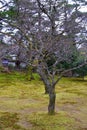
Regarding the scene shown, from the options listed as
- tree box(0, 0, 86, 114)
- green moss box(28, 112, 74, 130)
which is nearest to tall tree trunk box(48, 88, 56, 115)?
green moss box(28, 112, 74, 130)

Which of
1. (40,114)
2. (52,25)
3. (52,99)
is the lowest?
(40,114)

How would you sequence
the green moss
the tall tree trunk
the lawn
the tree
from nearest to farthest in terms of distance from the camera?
the green moss
the lawn
the tall tree trunk
the tree

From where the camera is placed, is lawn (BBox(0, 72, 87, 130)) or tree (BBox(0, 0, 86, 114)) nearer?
lawn (BBox(0, 72, 87, 130))

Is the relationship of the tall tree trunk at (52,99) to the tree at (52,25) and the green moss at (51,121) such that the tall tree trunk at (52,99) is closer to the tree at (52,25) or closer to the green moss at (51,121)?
the green moss at (51,121)

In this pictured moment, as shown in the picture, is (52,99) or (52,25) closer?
(52,99)

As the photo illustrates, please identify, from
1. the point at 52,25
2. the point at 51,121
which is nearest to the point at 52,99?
the point at 51,121

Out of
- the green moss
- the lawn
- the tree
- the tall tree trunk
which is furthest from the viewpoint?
the tree

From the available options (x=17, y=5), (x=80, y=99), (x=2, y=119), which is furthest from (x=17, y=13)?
(x=2, y=119)

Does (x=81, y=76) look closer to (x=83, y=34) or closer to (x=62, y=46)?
(x=83, y=34)

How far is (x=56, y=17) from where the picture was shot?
19.1m

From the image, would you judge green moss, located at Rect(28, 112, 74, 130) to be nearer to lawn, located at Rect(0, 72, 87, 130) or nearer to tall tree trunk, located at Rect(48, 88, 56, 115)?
lawn, located at Rect(0, 72, 87, 130)

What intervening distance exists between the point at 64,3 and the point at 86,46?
4.87 m

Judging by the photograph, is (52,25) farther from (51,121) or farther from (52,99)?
(51,121)

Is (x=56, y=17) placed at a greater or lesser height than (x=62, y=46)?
greater
